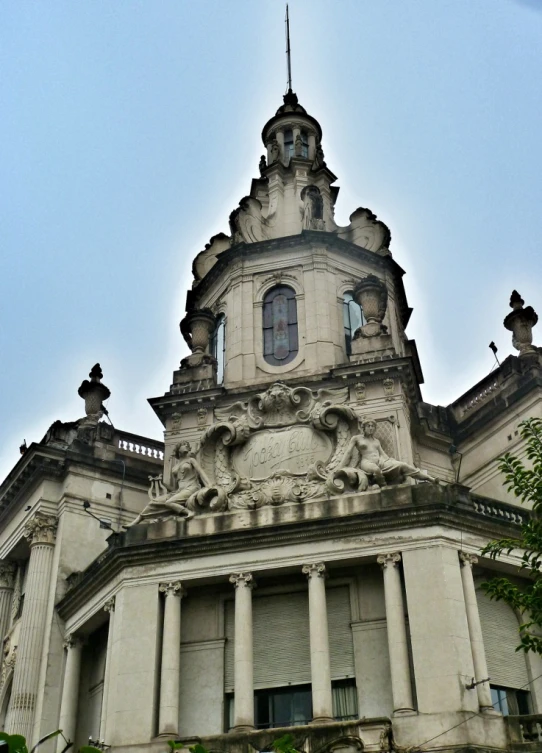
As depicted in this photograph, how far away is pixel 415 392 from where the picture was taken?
32938 millimetres

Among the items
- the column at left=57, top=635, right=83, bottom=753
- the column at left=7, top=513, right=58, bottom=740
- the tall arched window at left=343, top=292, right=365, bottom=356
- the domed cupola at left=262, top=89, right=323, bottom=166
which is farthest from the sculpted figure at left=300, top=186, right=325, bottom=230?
the column at left=57, top=635, right=83, bottom=753

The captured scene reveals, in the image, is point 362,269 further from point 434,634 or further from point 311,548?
point 434,634

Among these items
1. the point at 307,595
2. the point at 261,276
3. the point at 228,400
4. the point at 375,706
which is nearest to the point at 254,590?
the point at 307,595

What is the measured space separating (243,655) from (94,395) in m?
14.8

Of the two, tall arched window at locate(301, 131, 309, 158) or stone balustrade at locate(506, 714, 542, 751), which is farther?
tall arched window at locate(301, 131, 309, 158)

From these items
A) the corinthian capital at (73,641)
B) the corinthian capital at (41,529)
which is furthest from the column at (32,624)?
the corinthian capital at (73,641)

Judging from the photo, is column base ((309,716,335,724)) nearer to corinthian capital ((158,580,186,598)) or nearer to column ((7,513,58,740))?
corinthian capital ((158,580,186,598))

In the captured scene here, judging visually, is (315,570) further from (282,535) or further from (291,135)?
(291,135)

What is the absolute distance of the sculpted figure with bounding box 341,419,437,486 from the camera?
90.4ft

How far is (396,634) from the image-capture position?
2447cm

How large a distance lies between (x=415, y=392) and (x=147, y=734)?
1433 cm

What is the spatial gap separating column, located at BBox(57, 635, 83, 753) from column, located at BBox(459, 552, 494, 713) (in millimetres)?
12223

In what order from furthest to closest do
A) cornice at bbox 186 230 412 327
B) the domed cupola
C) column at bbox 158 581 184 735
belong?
the domed cupola, cornice at bbox 186 230 412 327, column at bbox 158 581 184 735

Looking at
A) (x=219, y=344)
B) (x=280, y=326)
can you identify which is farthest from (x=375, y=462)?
(x=219, y=344)
